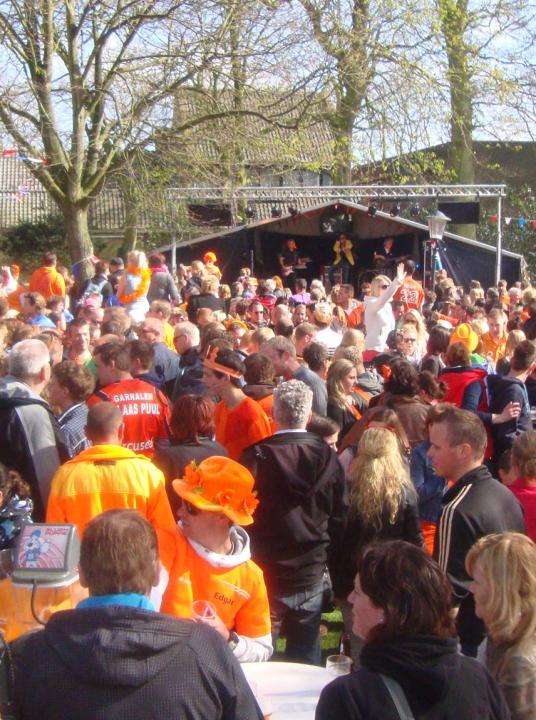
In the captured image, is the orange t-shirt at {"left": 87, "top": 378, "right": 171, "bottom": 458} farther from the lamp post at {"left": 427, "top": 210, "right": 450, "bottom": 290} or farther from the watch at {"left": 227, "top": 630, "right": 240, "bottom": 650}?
the lamp post at {"left": 427, "top": 210, "right": 450, "bottom": 290}

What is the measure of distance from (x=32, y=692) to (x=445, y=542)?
6.32ft

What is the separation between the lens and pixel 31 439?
440cm

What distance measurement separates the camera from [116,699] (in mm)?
2004

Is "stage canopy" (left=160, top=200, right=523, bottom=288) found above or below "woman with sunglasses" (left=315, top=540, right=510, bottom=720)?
above

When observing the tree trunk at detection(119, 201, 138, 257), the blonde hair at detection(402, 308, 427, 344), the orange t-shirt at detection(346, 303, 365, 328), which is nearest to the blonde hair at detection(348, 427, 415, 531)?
the blonde hair at detection(402, 308, 427, 344)

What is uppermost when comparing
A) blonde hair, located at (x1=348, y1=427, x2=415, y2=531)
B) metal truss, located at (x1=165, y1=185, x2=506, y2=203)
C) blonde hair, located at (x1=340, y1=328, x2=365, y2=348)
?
metal truss, located at (x1=165, y1=185, x2=506, y2=203)

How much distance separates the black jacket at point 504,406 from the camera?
617 centimetres

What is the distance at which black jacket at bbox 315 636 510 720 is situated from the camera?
6.51 ft

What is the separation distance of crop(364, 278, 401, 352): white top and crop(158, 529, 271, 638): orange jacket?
20.2 feet

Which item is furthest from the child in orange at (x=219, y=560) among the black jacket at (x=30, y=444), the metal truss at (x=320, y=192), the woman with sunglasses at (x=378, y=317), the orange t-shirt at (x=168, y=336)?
the metal truss at (x=320, y=192)

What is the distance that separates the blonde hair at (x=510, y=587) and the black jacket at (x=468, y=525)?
30.1 inches

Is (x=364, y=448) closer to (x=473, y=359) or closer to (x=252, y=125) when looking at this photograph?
(x=473, y=359)

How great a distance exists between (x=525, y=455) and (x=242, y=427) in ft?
5.61

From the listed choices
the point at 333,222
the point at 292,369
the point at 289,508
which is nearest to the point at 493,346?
the point at 292,369
